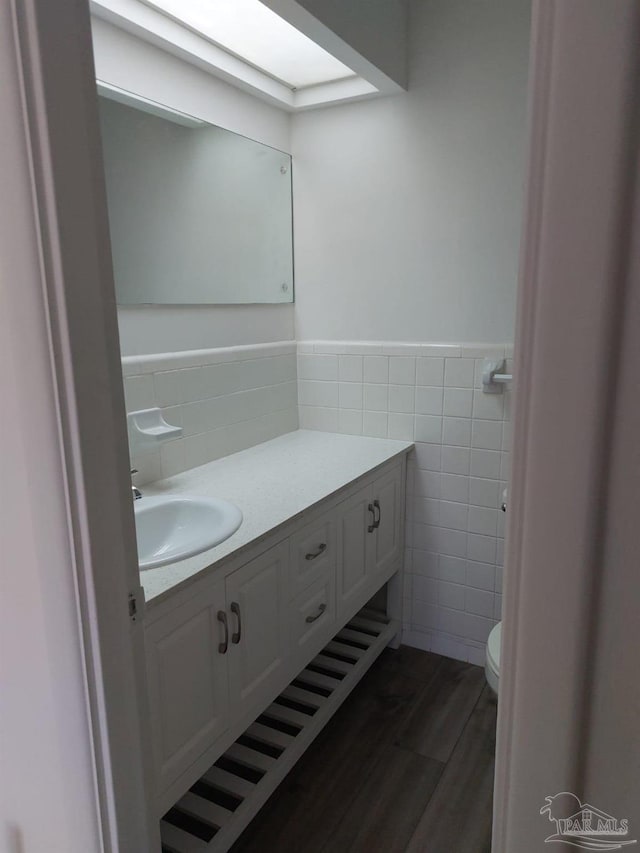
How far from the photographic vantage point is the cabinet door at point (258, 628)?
1499 mm

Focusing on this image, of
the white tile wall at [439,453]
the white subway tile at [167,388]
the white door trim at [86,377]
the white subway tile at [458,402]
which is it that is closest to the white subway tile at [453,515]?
the white tile wall at [439,453]

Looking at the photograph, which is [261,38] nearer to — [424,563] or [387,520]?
[387,520]

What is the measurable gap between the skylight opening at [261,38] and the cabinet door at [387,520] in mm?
1536

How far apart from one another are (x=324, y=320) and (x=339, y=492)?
0.92 m

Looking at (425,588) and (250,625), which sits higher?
(250,625)

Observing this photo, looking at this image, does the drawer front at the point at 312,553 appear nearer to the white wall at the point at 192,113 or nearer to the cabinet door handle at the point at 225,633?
the cabinet door handle at the point at 225,633

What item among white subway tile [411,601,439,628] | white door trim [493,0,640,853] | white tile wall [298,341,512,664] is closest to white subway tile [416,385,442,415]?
white tile wall [298,341,512,664]

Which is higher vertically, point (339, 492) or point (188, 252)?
point (188, 252)

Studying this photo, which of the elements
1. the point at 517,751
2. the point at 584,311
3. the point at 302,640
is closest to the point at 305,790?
the point at 302,640

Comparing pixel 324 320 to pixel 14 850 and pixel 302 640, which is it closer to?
Answer: pixel 302 640

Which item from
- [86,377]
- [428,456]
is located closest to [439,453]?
[428,456]

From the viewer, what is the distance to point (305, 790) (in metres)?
1.81

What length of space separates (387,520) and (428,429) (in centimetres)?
40

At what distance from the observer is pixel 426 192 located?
2246 millimetres
